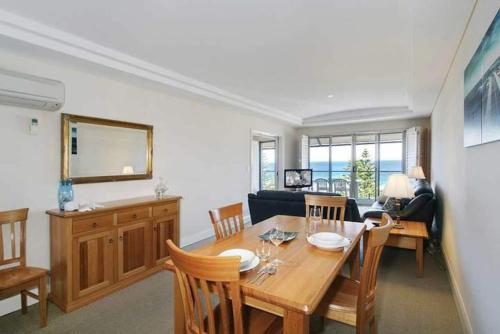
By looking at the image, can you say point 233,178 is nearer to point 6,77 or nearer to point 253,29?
point 253,29

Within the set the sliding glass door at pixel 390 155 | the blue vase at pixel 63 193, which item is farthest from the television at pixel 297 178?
the blue vase at pixel 63 193

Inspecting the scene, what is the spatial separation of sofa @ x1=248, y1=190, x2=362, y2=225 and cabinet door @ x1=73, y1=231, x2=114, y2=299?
191cm

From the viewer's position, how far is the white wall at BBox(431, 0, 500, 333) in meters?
1.39

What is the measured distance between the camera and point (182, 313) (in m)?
1.50

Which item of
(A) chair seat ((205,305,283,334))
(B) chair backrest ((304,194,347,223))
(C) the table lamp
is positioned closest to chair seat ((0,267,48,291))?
(A) chair seat ((205,305,283,334))

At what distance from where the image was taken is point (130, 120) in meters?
3.39

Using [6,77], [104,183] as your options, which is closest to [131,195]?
[104,183]

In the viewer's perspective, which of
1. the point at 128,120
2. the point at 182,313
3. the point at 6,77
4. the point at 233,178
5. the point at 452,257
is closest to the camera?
the point at 182,313

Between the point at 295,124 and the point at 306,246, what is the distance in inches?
218

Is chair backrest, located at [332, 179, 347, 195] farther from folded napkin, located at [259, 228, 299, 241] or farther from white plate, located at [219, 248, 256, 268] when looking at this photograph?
white plate, located at [219, 248, 256, 268]

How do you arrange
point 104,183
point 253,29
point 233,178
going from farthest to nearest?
point 233,178, point 104,183, point 253,29

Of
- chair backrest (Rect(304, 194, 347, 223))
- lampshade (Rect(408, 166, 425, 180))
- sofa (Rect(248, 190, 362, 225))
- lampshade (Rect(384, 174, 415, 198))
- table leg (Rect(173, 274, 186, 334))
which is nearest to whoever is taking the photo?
table leg (Rect(173, 274, 186, 334))

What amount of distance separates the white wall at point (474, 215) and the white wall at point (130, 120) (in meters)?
3.20

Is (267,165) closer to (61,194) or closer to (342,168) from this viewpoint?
(342,168)
